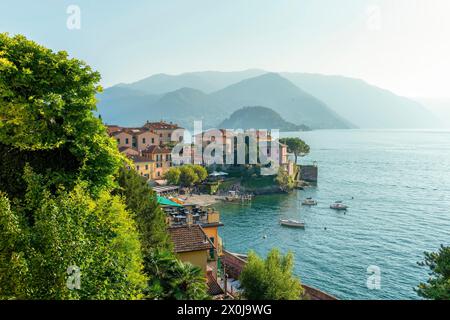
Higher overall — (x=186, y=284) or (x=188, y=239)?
(x=186, y=284)

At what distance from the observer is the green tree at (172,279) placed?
1103cm

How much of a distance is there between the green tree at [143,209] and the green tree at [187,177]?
183ft

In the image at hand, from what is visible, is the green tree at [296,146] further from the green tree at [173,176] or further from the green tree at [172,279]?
the green tree at [172,279]

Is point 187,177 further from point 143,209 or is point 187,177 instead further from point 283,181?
point 143,209

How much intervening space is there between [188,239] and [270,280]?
6.73 meters

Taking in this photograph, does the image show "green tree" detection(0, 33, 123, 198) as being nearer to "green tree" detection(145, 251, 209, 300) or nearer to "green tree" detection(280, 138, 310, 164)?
"green tree" detection(145, 251, 209, 300)

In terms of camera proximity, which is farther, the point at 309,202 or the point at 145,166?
the point at 145,166

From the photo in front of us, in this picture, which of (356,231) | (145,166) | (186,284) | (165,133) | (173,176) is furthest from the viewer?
(165,133)

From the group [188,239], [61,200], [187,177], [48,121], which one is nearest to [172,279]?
[61,200]

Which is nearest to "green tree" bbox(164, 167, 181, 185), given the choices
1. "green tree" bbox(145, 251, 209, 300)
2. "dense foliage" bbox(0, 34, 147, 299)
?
"dense foliage" bbox(0, 34, 147, 299)

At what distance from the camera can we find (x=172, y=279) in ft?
38.3

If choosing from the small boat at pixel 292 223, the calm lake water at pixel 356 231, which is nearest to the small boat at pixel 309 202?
the calm lake water at pixel 356 231

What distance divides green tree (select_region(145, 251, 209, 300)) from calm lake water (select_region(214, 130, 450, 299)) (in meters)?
24.4

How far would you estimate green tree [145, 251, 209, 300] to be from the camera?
11031mm
